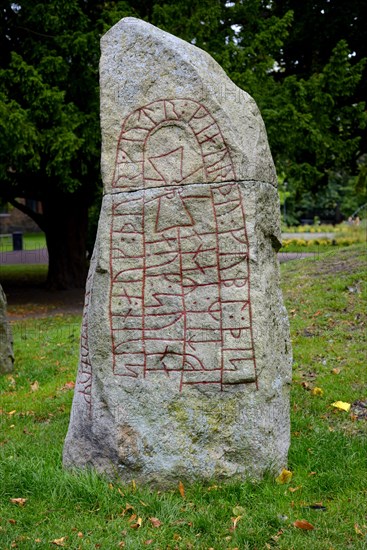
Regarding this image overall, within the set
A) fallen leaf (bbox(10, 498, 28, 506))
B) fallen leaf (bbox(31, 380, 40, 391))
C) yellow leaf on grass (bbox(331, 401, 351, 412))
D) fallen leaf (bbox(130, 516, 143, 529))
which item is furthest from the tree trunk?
fallen leaf (bbox(130, 516, 143, 529))

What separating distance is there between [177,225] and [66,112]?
8516 millimetres

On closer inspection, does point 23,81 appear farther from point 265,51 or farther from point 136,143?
point 136,143

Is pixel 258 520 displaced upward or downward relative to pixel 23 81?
downward

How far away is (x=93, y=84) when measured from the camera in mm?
12555

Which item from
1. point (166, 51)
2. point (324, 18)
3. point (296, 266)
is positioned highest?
point (324, 18)

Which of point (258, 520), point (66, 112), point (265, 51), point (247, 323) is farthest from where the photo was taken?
point (265, 51)

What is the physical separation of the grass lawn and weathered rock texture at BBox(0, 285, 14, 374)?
0.87 metres

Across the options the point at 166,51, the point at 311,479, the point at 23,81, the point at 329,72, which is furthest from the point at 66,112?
the point at 311,479

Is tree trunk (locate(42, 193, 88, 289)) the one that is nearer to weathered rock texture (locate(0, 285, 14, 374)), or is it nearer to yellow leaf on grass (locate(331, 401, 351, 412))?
weathered rock texture (locate(0, 285, 14, 374))

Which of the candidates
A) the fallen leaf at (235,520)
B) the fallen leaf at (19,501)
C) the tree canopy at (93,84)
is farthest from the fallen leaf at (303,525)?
the tree canopy at (93,84)

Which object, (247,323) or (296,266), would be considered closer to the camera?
(247,323)

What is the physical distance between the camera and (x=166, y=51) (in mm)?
4180

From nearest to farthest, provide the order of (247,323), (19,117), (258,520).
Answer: (258,520), (247,323), (19,117)

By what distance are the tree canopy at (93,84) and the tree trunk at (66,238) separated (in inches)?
0.9
